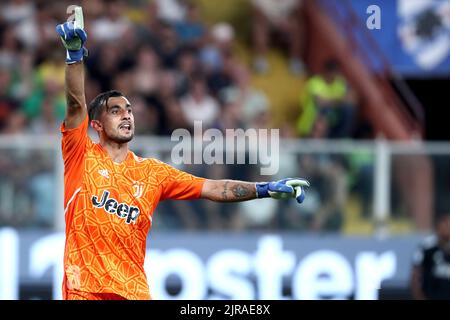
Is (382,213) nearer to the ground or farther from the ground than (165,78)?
nearer to the ground

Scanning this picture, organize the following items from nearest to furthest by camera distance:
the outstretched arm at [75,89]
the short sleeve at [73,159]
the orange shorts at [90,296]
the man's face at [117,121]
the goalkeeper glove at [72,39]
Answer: the goalkeeper glove at [72,39]
the outstretched arm at [75,89]
the orange shorts at [90,296]
the short sleeve at [73,159]
the man's face at [117,121]

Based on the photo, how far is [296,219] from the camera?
15867 millimetres

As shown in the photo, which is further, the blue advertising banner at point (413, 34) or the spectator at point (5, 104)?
the blue advertising banner at point (413, 34)

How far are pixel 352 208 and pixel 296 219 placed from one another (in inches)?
31.3

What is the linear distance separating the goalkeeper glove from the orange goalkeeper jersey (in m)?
0.49

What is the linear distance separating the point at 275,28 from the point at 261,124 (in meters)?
3.14

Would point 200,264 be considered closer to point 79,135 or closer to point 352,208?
point 352,208

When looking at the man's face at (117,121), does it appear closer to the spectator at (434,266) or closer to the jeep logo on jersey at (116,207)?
the jeep logo on jersey at (116,207)

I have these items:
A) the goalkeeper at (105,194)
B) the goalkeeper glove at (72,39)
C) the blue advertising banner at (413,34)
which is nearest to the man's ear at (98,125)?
the goalkeeper at (105,194)

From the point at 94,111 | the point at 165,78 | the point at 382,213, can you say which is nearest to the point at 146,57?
the point at 165,78

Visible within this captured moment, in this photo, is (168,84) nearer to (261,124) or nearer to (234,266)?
(261,124)

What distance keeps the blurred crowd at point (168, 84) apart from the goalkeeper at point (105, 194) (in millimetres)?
6091

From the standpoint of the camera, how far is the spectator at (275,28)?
1980 cm

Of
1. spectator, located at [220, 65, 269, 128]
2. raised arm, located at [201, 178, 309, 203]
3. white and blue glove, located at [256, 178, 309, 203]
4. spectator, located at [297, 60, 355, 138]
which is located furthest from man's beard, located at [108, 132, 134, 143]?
spectator, located at [297, 60, 355, 138]
